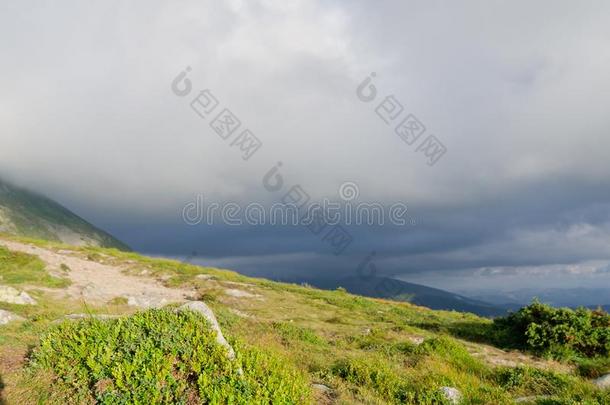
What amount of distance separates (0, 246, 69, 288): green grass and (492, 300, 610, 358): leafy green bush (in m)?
31.2

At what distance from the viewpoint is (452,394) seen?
1230 centimetres

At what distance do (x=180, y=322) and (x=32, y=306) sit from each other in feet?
48.5

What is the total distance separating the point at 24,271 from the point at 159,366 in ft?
96.7

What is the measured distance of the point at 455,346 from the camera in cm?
1914

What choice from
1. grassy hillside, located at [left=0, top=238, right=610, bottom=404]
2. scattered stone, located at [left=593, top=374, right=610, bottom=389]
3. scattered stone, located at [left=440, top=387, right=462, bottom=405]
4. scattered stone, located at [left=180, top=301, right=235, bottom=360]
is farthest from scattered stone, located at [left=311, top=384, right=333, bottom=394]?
scattered stone, located at [left=593, top=374, right=610, bottom=389]

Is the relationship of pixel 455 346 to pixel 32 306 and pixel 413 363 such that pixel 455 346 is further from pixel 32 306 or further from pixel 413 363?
pixel 32 306

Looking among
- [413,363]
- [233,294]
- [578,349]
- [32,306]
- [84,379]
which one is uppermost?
[578,349]

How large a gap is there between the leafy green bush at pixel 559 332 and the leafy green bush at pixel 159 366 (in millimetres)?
18208

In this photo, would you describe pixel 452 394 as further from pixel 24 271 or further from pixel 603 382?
pixel 24 271

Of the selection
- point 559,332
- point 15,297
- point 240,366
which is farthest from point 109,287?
point 559,332

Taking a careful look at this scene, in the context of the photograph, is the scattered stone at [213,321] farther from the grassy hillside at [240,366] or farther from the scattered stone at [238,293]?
the scattered stone at [238,293]

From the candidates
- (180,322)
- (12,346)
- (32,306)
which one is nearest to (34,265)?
(32,306)

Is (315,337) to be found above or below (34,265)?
above

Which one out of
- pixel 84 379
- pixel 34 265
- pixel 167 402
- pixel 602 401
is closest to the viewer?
pixel 167 402
